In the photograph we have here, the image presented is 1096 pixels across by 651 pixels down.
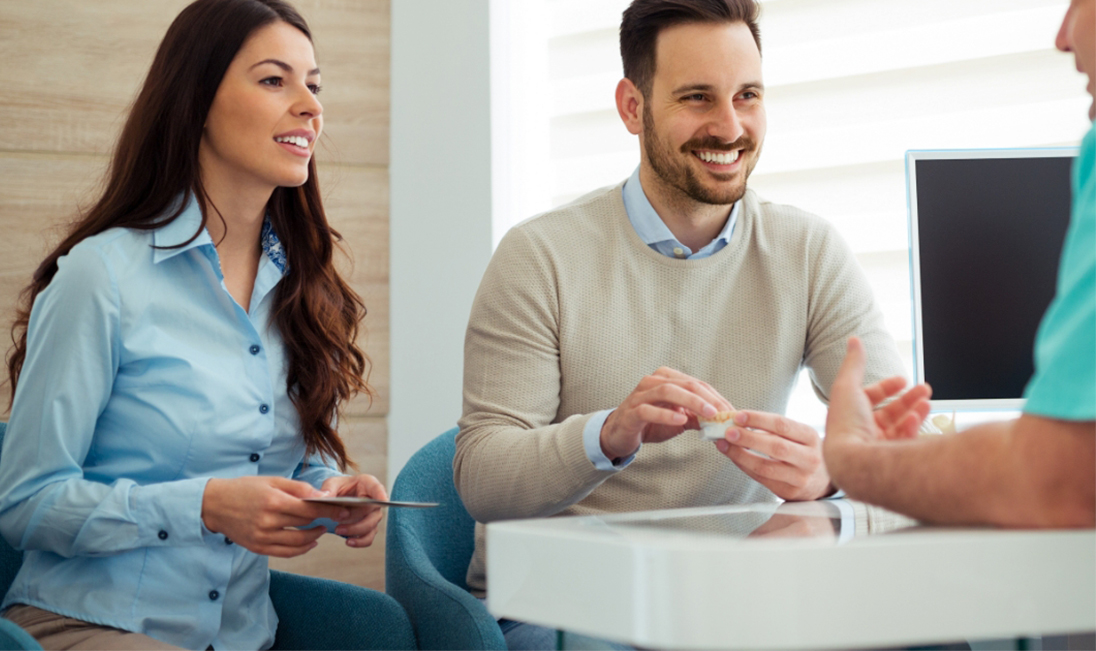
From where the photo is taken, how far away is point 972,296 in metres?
1.75

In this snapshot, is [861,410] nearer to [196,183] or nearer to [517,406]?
[517,406]

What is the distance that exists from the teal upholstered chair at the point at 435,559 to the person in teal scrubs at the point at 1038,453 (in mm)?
798

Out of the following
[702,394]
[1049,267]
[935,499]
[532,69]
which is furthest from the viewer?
[532,69]

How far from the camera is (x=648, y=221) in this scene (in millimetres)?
1771

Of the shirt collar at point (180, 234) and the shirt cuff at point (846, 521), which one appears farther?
the shirt collar at point (180, 234)

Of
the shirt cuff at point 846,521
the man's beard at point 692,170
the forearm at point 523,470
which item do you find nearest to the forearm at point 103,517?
the forearm at point 523,470

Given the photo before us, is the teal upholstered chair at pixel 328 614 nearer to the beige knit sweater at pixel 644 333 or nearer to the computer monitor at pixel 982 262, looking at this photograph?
the beige knit sweater at pixel 644 333

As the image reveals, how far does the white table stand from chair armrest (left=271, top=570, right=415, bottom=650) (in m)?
0.82

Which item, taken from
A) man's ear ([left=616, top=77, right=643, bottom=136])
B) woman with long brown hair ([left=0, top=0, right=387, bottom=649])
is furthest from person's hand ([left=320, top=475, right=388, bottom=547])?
man's ear ([left=616, top=77, right=643, bottom=136])

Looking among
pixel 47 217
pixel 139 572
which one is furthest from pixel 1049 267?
pixel 47 217

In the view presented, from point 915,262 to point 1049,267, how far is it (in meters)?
0.24

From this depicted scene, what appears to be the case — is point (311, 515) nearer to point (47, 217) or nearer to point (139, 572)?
point (139, 572)

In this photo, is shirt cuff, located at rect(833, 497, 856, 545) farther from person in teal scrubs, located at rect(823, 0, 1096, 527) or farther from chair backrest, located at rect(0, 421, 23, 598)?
chair backrest, located at rect(0, 421, 23, 598)

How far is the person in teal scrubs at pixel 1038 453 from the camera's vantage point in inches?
26.5
